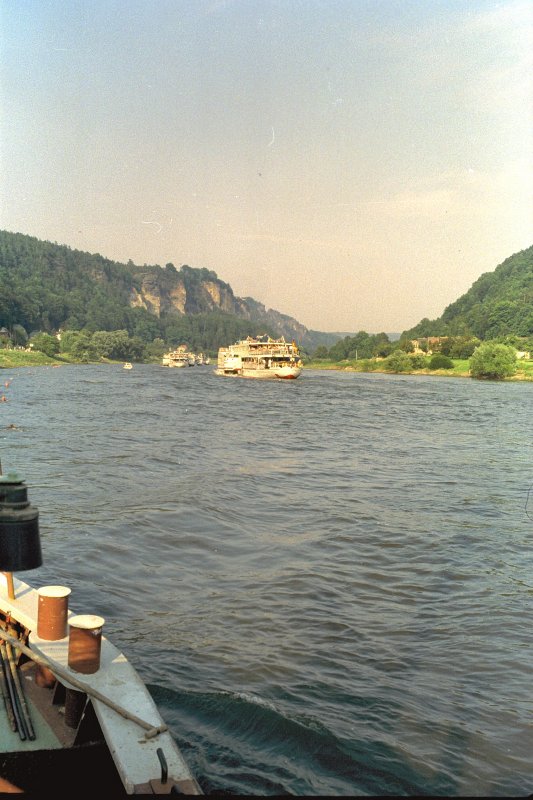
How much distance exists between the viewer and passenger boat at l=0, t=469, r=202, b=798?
4.52 metres

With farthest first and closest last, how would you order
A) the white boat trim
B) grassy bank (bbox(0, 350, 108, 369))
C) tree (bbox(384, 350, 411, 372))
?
tree (bbox(384, 350, 411, 372)) → grassy bank (bbox(0, 350, 108, 369)) → the white boat trim

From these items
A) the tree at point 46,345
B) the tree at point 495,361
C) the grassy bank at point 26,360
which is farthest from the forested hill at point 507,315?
the tree at point 46,345

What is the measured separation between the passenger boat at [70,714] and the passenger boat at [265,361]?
3788 inches

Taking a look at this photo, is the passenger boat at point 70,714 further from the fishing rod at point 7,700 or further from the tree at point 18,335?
the tree at point 18,335

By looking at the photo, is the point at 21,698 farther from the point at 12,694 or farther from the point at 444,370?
the point at 444,370

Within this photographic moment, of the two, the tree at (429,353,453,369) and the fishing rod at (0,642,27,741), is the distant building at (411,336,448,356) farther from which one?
the fishing rod at (0,642,27,741)

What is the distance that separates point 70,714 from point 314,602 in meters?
5.90

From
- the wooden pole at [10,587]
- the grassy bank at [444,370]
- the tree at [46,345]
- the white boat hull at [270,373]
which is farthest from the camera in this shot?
the tree at [46,345]

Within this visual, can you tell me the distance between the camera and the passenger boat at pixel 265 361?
10362 centimetres

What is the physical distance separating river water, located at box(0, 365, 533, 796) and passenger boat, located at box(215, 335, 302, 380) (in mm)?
77381

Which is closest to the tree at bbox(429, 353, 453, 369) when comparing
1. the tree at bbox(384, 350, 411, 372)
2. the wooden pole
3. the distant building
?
the tree at bbox(384, 350, 411, 372)

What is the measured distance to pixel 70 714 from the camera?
5.33 metres

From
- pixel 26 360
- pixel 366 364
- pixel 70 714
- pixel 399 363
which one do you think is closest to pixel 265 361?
pixel 26 360

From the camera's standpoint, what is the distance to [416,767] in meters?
6.62
